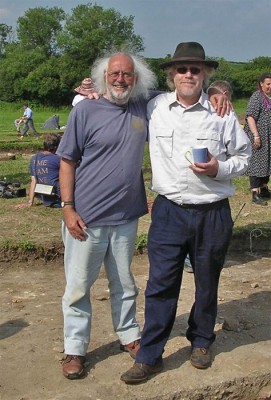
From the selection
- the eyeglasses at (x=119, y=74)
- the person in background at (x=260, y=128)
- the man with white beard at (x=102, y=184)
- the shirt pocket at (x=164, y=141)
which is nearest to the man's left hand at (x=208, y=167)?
the shirt pocket at (x=164, y=141)

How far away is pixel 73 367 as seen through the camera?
3.81 metres

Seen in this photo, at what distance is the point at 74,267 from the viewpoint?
3725mm

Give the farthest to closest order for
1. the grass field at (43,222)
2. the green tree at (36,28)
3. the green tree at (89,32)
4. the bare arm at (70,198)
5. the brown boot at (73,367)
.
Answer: the green tree at (36,28) < the green tree at (89,32) < the grass field at (43,222) < the brown boot at (73,367) < the bare arm at (70,198)

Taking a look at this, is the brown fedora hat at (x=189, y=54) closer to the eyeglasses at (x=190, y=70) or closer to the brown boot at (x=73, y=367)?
the eyeglasses at (x=190, y=70)

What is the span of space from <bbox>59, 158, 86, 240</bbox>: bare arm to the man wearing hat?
478 millimetres

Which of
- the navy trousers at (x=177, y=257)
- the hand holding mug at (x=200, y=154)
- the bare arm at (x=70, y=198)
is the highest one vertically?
the hand holding mug at (x=200, y=154)

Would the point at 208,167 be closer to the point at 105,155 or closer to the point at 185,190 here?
the point at 185,190

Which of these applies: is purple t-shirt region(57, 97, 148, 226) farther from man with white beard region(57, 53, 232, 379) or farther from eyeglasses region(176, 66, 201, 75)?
eyeglasses region(176, 66, 201, 75)

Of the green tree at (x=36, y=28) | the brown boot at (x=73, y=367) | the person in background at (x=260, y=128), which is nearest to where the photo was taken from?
the brown boot at (x=73, y=367)

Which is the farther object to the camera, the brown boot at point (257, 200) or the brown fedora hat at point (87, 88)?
the brown boot at point (257, 200)

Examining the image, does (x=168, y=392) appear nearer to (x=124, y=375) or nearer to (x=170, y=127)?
(x=124, y=375)

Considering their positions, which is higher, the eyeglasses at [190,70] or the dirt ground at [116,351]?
the eyeglasses at [190,70]

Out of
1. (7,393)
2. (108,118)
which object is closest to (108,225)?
(108,118)

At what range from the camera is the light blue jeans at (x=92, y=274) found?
3699 millimetres
